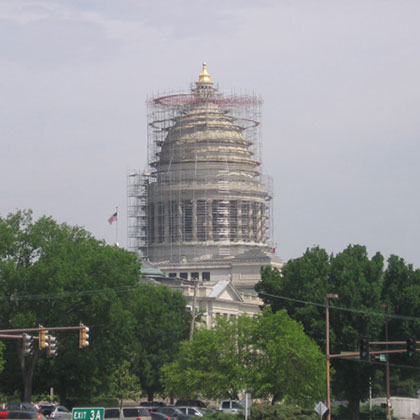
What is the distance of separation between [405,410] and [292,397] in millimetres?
25299

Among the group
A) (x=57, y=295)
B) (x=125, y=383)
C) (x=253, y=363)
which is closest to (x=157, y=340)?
(x=125, y=383)

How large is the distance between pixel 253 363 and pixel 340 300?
53.3 ft

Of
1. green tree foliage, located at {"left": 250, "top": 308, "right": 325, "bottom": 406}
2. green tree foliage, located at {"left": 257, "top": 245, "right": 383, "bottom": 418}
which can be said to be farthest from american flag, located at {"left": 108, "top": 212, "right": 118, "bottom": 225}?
green tree foliage, located at {"left": 250, "top": 308, "right": 325, "bottom": 406}

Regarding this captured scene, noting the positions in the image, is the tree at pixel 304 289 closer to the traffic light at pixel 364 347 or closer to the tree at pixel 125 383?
the tree at pixel 125 383

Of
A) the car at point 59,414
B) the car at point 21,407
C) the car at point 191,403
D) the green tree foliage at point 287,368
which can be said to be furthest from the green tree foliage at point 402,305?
the car at point 21,407

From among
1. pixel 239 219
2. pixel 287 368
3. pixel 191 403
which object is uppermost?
pixel 239 219

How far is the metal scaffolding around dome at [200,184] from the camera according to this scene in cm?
17100

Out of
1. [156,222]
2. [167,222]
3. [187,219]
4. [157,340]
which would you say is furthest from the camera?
[156,222]

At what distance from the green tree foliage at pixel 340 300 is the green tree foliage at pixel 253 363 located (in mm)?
10502

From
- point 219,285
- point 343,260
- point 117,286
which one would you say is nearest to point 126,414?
point 117,286

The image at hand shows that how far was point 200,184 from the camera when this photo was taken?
171375 mm

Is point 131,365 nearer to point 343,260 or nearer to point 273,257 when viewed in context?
point 343,260

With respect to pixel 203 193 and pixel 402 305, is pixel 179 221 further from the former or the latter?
pixel 402 305

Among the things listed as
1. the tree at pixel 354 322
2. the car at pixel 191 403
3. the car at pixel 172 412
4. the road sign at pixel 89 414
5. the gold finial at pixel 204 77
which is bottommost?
the road sign at pixel 89 414
